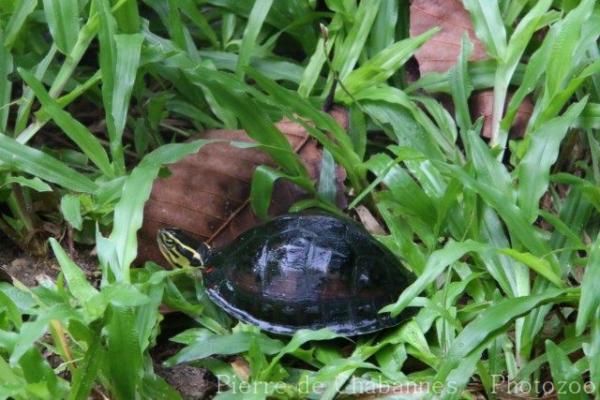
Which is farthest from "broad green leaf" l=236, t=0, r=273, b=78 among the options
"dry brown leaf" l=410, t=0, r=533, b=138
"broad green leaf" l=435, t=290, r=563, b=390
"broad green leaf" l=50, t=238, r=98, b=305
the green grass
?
"broad green leaf" l=435, t=290, r=563, b=390

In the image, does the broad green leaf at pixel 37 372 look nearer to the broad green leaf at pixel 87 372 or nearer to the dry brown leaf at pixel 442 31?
the broad green leaf at pixel 87 372

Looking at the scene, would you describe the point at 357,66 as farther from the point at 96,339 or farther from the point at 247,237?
the point at 96,339

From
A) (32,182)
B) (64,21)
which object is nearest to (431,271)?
(32,182)

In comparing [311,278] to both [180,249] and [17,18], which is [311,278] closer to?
[180,249]

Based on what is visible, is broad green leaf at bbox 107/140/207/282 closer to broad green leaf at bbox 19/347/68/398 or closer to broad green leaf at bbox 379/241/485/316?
broad green leaf at bbox 19/347/68/398

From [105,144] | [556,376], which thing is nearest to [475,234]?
[556,376]

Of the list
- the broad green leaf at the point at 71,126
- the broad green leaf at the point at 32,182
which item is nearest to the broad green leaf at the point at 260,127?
the broad green leaf at the point at 71,126

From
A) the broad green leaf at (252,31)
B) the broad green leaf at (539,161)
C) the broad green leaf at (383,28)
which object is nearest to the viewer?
the broad green leaf at (539,161)
